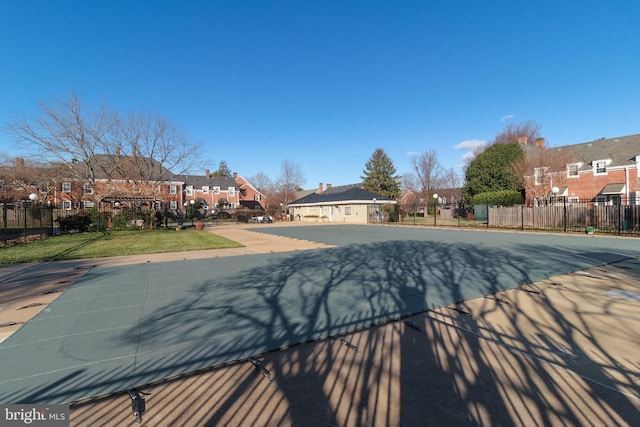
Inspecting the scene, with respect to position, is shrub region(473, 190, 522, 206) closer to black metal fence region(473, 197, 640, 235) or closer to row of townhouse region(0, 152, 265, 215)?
black metal fence region(473, 197, 640, 235)

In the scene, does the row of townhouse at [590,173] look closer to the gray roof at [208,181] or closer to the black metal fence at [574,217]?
the black metal fence at [574,217]

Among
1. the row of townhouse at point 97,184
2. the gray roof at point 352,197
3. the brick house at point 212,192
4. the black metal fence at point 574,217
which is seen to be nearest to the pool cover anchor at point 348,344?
the black metal fence at point 574,217

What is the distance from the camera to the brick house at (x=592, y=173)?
2303cm

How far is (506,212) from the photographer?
2155cm

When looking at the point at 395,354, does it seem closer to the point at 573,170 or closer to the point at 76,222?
the point at 76,222

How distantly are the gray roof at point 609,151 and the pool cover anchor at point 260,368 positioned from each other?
3060cm

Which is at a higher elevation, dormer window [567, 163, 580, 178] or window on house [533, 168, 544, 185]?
dormer window [567, 163, 580, 178]

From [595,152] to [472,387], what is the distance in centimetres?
3465

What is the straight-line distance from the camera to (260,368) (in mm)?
2975

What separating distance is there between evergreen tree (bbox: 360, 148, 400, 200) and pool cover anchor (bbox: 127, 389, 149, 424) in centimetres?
4884

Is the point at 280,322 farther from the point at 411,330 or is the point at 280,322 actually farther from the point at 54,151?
the point at 54,151

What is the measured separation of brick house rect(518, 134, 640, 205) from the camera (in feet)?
75.6

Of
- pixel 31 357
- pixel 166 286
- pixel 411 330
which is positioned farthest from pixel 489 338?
pixel 166 286

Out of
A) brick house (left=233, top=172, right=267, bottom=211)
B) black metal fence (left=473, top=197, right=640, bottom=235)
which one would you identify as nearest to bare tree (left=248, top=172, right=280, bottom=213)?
brick house (left=233, top=172, right=267, bottom=211)
